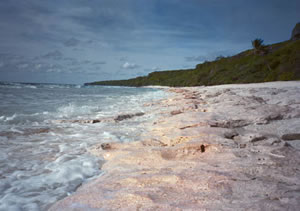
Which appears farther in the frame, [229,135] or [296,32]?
[296,32]

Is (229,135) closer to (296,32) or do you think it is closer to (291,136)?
(291,136)

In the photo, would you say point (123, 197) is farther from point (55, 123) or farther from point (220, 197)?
point (55, 123)

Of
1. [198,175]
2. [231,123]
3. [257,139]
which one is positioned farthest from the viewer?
[231,123]

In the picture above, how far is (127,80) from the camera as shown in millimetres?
127188

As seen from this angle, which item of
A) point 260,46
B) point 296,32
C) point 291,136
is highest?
point 296,32

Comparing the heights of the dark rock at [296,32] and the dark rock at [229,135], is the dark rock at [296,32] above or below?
above

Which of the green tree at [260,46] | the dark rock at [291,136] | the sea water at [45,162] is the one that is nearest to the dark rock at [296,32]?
the green tree at [260,46]

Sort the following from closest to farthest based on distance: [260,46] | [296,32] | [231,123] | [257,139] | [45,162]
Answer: [45,162] < [257,139] < [231,123] < [260,46] < [296,32]

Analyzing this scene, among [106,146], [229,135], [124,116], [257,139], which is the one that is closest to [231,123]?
[229,135]

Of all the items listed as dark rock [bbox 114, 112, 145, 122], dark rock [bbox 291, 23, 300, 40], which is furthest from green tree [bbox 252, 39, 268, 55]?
dark rock [bbox 114, 112, 145, 122]

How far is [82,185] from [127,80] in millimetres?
126921

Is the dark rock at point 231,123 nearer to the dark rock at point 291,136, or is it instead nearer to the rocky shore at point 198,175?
the rocky shore at point 198,175

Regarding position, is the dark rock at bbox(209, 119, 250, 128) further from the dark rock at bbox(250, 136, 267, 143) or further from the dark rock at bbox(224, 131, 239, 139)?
the dark rock at bbox(250, 136, 267, 143)

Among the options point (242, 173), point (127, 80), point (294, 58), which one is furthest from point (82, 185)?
point (127, 80)
